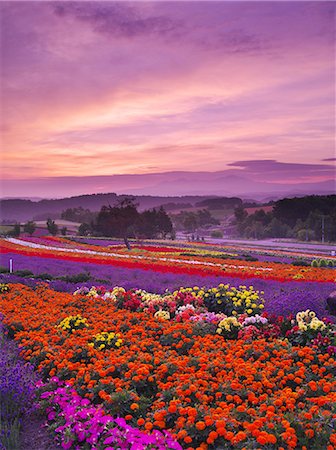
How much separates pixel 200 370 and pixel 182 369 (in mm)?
258

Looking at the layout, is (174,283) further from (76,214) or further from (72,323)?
(76,214)

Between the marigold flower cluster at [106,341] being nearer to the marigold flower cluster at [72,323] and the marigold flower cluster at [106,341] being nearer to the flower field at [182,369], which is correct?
the flower field at [182,369]

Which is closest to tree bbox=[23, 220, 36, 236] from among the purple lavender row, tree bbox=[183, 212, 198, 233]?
the purple lavender row

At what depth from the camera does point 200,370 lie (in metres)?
6.49

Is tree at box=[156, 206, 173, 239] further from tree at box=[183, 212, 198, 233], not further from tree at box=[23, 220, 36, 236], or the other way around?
tree at box=[183, 212, 198, 233]

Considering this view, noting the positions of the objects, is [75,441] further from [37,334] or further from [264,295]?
[264,295]

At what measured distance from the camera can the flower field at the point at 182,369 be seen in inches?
195

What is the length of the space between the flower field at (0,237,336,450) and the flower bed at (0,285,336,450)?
2 cm

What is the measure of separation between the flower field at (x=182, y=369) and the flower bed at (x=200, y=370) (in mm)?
19

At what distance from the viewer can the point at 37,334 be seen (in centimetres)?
877

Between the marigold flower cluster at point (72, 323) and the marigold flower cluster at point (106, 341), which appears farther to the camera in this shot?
the marigold flower cluster at point (72, 323)

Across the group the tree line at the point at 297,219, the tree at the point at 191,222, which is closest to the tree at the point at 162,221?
the tree line at the point at 297,219

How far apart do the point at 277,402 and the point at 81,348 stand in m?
3.61

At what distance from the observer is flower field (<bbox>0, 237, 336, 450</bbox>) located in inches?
195
